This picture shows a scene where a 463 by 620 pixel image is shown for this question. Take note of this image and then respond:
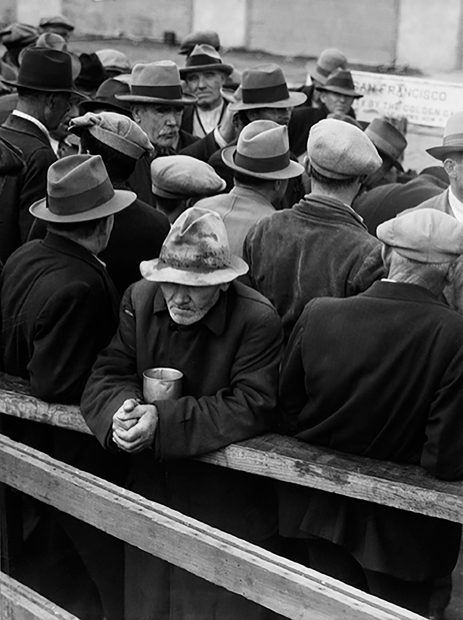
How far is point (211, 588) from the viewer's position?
3.78 m

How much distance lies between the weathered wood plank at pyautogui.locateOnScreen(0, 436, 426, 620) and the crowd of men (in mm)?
218

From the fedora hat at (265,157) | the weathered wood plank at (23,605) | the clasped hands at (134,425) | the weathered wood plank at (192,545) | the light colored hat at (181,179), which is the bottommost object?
the weathered wood plank at (23,605)

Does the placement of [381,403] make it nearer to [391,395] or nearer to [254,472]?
[391,395]

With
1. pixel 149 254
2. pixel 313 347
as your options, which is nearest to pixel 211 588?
pixel 313 347

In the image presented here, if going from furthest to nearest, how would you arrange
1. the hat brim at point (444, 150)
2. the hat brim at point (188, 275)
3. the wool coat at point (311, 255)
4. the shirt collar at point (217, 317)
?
the hat brim at point (444, 150)
the wool coat at point (311, 255)
the shirt collar at point (217, 317)
the hat brim at point (188, 275)

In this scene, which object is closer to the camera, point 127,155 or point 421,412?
point 421,412

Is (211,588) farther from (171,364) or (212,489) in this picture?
(171,364)

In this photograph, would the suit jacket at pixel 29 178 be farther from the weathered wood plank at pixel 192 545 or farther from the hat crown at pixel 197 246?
the hat crown at pixel 197 246

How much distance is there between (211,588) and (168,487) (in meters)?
0.41

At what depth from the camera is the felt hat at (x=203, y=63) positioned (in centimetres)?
811

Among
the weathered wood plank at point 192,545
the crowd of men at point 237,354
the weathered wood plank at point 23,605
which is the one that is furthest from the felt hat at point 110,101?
the weathered wood plank at point 23,605

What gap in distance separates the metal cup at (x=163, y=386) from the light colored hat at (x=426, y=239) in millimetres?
861

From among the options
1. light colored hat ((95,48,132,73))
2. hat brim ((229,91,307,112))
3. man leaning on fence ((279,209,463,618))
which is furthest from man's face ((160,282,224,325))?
light colored hat ((95,48,132,73))

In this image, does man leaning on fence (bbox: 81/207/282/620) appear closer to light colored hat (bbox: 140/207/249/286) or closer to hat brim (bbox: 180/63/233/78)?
light colored hat (bbox: 140/207/249/286)
